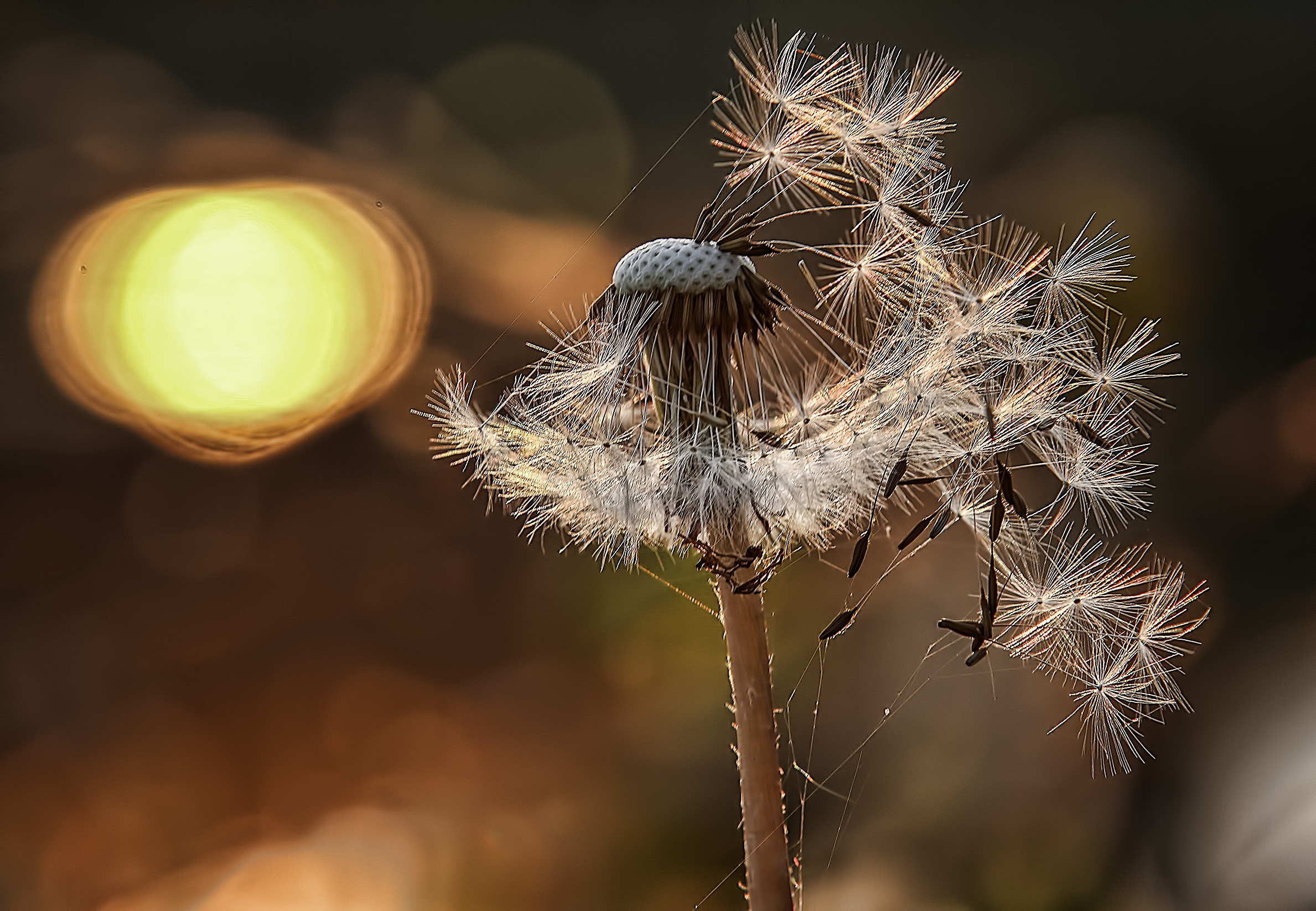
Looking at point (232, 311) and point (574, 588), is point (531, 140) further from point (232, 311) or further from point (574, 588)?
point (574, 588)

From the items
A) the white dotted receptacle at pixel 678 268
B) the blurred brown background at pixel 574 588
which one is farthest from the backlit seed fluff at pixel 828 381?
the blurred brown background at pixel 574 588

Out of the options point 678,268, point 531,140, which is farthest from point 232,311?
point 678,268

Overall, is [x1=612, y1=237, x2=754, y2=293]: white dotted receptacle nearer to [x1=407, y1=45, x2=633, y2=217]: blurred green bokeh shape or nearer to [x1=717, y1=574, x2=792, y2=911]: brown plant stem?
[x1=717, y1=574, x2=792, y2=911]: brown plant stem

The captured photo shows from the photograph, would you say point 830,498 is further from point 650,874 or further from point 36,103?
point 36,103

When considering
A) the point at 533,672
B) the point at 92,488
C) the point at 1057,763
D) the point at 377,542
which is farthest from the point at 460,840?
the point at 1057,763

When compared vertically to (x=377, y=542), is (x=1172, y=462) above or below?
below
